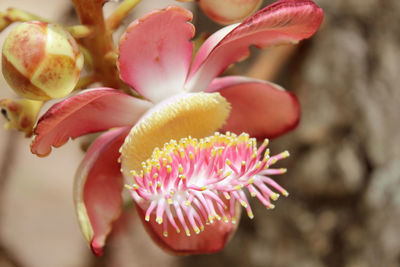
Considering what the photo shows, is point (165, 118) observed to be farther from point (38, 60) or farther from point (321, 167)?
point (321, 167)

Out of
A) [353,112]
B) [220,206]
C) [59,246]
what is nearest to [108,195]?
[220,206]

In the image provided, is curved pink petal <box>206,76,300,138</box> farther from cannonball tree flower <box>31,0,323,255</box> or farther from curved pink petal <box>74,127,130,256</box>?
curved pink petal <box>74,127,130,256</box>

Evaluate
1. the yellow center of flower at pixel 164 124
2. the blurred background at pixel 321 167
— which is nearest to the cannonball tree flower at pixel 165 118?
the yellow center of flower at pixel 164 124

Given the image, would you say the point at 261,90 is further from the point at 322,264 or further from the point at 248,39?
the point at 322,264

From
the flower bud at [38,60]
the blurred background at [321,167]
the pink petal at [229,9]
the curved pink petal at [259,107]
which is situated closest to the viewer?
the flower bud at [38,60]

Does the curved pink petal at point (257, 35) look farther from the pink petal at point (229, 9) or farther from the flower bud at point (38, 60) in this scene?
the flower bud at point (38, 60)

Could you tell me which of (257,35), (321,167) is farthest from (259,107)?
(321,167)
